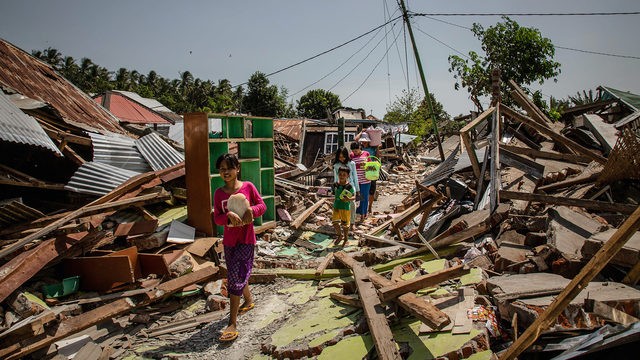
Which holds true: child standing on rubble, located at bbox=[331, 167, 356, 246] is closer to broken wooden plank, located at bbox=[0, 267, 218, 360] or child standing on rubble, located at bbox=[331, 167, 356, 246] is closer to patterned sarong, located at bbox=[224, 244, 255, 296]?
broken wooden plank, located at bbox=[0, 267, 218, 360]

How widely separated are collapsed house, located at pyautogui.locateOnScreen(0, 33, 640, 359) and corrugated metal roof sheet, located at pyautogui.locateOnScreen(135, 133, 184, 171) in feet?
0.13

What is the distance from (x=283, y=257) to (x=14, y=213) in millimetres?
3866

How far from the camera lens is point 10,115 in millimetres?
5207

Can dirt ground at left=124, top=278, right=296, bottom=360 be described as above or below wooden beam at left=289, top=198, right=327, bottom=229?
below

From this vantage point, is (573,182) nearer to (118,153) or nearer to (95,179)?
(95,179)

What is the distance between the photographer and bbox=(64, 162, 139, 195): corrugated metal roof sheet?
5789 mm

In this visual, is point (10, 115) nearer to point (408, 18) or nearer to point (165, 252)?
point (165, 252)

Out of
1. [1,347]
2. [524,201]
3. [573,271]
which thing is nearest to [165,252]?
[1,347]

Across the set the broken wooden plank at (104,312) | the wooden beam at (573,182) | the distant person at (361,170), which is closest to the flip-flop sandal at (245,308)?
the broken wooden plank at (104,312)

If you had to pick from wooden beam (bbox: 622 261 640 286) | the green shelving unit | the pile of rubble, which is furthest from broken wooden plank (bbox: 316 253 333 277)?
wooden beam (bbox: 622 261 640 286)

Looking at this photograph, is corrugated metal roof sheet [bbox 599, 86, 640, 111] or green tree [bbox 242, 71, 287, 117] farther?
green tree [bbox 242, 71, 287, 117]

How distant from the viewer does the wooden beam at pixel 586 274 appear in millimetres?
1909

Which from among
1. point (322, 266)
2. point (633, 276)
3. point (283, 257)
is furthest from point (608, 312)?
point (283, 257)

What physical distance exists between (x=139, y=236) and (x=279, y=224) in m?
3.54
